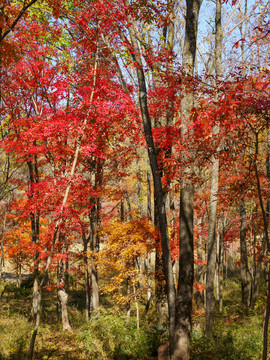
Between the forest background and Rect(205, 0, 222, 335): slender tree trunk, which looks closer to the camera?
the forest background

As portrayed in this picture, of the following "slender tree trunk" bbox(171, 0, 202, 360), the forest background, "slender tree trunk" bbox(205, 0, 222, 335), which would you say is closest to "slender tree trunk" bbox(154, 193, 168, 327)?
the forest background

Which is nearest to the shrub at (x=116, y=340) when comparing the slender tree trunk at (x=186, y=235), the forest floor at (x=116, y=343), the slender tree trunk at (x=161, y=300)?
the forest floor at (x=116, y=343)

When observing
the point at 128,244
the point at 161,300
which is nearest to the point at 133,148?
the point at 128,244

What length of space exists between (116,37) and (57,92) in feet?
10.7

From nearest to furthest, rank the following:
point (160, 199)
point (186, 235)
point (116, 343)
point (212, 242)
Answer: point (186, 235)
point (160, 199)
point (116, 343)
point (212, 242)

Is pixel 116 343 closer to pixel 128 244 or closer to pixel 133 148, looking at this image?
pixel 128 244

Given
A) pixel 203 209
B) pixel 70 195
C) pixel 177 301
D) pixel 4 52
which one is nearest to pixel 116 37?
pixel 4 52

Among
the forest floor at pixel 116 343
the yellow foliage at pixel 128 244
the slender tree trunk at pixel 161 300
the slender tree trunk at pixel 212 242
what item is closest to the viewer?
the forest floor at pixel 116 343

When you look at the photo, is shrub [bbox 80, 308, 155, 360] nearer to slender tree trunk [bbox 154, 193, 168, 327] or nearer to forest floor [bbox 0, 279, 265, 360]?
forest floor [bbox 0, 279, 265, 360]

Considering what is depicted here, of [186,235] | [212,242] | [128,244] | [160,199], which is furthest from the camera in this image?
[128,244]

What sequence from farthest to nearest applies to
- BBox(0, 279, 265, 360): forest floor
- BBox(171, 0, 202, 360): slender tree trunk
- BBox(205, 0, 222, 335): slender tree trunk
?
1. BBox(205, 0, 222, 335): slender tree trunk
2. BBox(0, 279, 265, 360): forest floor
3. BBox(171, 0, 202, 360): slender tree trunk

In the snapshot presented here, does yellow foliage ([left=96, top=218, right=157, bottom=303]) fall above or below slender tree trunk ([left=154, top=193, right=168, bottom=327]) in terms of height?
above

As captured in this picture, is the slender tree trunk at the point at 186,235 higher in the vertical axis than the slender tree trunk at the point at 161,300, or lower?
higher

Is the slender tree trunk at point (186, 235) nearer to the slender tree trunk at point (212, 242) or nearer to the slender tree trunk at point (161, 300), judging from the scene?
the slender tree trunk at point (212, 242)
